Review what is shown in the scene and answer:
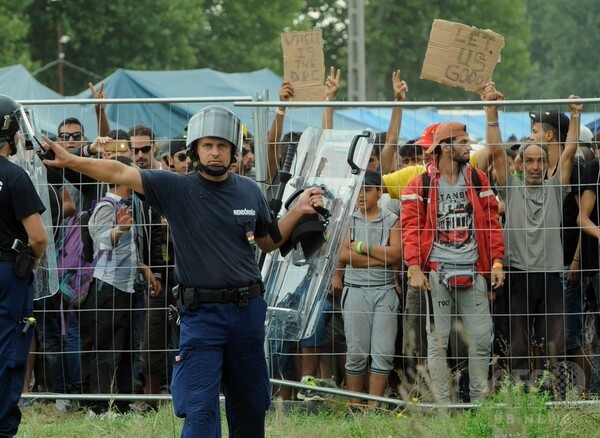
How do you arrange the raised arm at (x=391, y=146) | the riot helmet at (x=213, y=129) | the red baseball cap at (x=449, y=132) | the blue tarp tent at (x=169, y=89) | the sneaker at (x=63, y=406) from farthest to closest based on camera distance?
the blue tarp tent at (x=169, y=89)
the raised arm at (x=391, y=146)
the sneaker at (x=63, y=406)
the red baseball cap at (x=449, y=132)
the riot helmet at (x=213, y=129)

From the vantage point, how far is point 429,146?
29.7 feet

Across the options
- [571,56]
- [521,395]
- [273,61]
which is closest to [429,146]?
[521,395]

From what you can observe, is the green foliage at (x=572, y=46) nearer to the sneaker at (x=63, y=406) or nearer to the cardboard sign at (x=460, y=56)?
the cardboard sign at (x=460, y=56)

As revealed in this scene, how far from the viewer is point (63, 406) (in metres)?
9.45

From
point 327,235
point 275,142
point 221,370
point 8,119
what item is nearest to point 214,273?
point 221,370

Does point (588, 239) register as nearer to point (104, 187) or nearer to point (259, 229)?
point (259, 229)

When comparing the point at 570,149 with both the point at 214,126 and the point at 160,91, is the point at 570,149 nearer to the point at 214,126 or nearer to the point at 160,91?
the point at 214,126

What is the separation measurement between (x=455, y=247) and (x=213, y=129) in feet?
8.98

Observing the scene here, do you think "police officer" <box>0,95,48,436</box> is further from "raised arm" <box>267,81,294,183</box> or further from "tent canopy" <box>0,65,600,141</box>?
"tent canopy" <box>0,65,600,141</box>

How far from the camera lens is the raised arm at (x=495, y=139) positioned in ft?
29.3

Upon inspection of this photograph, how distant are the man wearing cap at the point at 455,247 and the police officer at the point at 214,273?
2.27m

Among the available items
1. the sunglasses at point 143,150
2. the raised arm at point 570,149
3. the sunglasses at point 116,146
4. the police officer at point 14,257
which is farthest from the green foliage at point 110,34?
the police officer at point 14,257

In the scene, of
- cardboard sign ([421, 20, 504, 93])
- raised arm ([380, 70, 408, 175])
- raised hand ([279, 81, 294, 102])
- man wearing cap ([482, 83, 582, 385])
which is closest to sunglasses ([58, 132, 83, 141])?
raised hand ([279, 81, 294, 102])

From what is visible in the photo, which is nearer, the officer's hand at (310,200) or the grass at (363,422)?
the officer's hand at (310,200)
